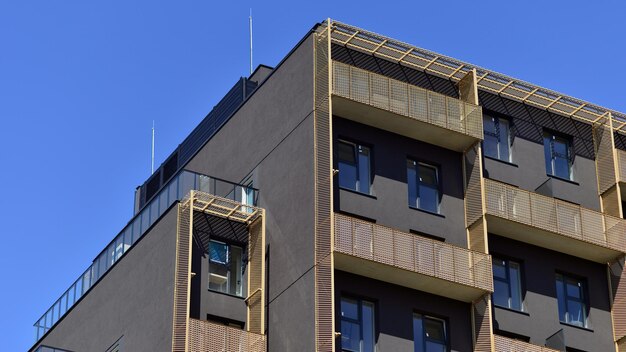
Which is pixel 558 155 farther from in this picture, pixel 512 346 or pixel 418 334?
pixel 418 334

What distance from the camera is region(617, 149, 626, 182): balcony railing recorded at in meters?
72.5

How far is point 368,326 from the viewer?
63562 mm

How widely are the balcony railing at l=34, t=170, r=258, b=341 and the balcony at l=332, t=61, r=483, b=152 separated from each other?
5.88m

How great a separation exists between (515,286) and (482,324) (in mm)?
4158

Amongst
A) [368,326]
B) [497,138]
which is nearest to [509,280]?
[497,138]

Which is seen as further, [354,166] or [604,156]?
[604,156]

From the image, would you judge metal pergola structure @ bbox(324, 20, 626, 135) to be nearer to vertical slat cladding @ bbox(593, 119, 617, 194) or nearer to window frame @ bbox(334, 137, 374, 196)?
vertical slat cladding @ bbox(593, 119, 617, 194)

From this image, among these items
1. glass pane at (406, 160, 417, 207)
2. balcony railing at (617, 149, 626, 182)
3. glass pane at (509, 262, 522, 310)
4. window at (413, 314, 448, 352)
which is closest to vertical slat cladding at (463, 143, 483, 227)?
glass pane at (406, 160, 417, 207)

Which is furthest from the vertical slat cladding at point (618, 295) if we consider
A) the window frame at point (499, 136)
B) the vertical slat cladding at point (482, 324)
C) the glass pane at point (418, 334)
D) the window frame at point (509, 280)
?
the glass pane at point (418, 334)

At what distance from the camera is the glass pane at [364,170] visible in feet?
218

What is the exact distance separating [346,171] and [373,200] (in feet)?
5.49

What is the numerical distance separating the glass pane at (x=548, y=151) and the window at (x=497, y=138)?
1982mm

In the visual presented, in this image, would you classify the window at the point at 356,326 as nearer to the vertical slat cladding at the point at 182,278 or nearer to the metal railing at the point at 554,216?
the vertical slat cladding at the point at 182,278

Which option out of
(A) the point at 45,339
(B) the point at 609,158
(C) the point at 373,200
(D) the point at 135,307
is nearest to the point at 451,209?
(C) the point at 373,200
